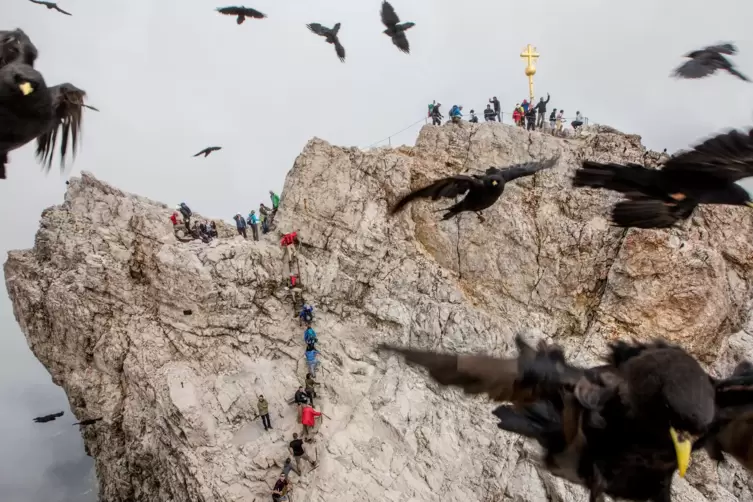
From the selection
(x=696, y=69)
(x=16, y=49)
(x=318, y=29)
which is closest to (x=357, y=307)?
(x=318, y=29)

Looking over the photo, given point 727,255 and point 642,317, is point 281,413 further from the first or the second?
point 727,255

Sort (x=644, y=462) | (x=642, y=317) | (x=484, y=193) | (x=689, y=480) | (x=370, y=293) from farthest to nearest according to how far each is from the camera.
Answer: (x=370, y=293) → (x=642, y=317) → (x=689, y=480) → (x=484, y=193) → (x=644, y=462)

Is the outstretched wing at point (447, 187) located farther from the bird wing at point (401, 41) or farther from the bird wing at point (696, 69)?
the bird wing at point (401, 41)

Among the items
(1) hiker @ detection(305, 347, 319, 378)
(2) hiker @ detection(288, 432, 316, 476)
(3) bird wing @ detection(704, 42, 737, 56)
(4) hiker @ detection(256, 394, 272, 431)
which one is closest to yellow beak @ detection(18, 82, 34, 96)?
(3) bird wing @ detection(704, 42, 737, 56)

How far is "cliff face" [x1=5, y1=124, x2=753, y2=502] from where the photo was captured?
55.0 ft

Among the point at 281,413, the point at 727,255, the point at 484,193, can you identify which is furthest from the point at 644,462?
the point at 727,255

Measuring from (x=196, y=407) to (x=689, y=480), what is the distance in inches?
690

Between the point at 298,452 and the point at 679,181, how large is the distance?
14.7 m

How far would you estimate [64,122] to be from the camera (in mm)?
3371

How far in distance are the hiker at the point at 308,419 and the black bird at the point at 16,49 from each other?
15.3 meters

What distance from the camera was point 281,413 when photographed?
1773cm

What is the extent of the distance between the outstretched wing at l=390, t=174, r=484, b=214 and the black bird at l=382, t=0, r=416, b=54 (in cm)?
491

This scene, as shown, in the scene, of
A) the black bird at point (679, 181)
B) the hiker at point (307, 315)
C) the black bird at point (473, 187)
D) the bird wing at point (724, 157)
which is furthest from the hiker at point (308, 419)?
the bird wing at point (724, 157)

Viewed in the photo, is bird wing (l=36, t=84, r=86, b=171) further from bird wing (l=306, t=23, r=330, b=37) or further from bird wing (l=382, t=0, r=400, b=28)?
bird wing (l=306, t=23, r=330, b=37)
